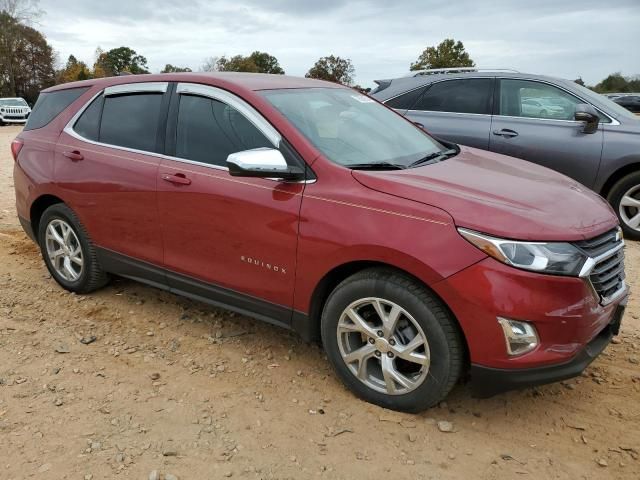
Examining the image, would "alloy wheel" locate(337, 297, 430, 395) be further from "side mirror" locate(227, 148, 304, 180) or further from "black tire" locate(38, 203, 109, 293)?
"black tire" locate(38, 203, 109, 293)

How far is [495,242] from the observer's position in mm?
2469

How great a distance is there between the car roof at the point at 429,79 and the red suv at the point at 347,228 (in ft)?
8.92

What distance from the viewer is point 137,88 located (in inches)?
153

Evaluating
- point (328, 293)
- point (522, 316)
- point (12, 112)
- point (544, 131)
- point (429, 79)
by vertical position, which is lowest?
point (12, 112)

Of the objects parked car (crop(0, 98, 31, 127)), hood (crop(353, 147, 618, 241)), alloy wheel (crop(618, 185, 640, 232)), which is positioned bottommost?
parked car (crop(0, 98, 31, 127))

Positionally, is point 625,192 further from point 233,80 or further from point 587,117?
point 233,80

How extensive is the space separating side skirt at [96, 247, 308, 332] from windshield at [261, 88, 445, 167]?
0.94 metres

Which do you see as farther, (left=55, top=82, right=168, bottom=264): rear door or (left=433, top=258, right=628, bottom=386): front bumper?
(left=55, top=82, right=168, bottom=264): rear door

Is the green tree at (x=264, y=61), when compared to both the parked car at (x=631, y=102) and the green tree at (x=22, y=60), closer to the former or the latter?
the green tree at (x=22, y=60)

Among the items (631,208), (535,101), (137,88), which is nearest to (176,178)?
(137,88)

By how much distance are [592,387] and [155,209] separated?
2819 mm

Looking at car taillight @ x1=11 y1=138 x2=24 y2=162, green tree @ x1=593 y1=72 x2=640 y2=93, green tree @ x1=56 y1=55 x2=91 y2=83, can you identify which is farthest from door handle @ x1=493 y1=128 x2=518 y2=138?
green tree @ x1=56 y1=55 x2=91 y2=83

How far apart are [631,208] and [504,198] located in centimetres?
385

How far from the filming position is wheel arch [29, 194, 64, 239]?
4.36 metres
